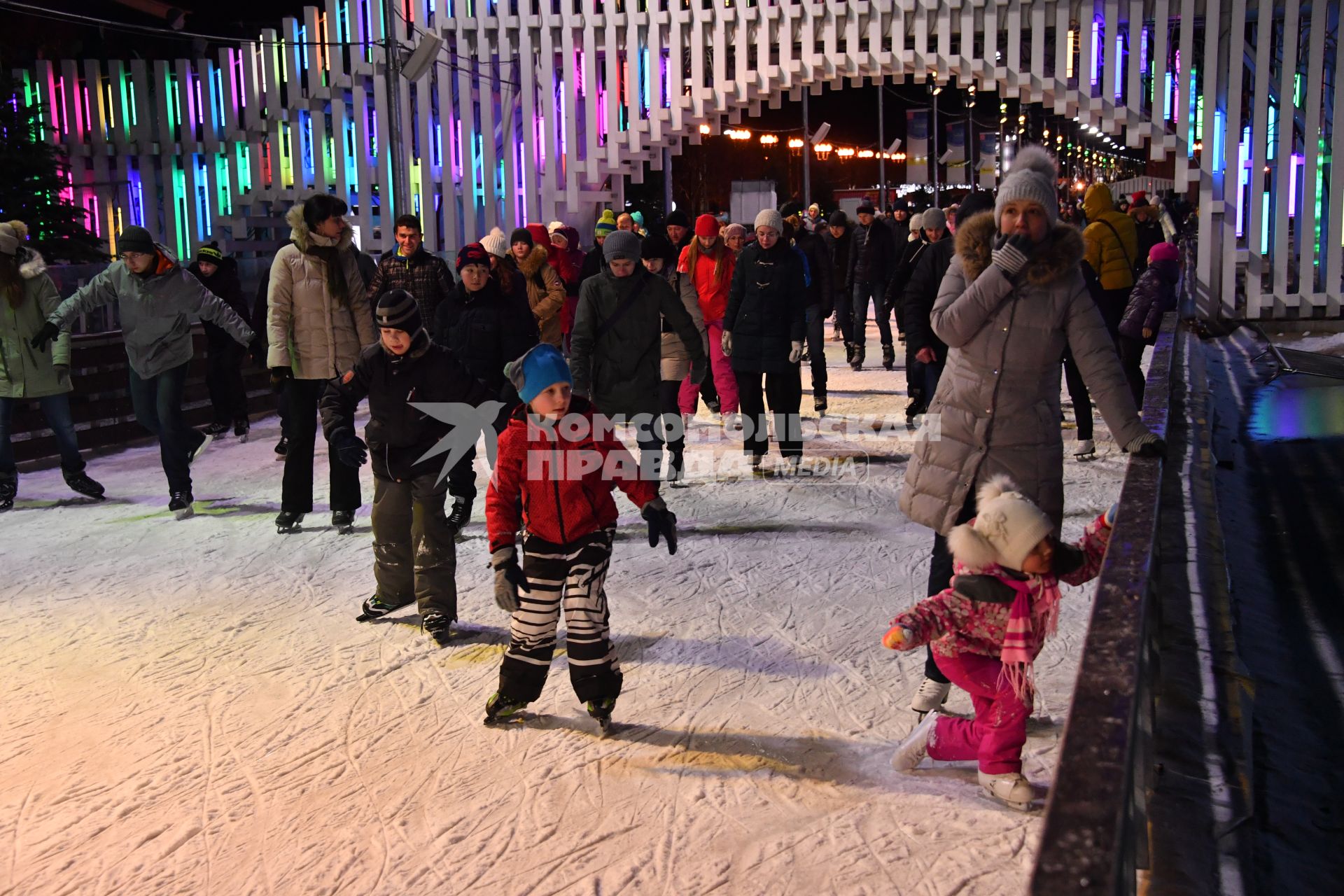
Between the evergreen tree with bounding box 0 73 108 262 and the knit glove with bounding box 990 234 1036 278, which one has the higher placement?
the evergreen tree with bounding box 0 73 108 262

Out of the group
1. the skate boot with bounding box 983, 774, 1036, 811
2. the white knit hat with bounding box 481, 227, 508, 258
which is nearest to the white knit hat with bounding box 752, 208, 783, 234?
the white knit hat with bounding box 481, 227, 508, 258

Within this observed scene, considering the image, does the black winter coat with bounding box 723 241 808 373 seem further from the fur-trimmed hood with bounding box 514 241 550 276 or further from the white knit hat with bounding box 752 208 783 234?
the fur-trimmed hood with bounding box 514 241 550 276

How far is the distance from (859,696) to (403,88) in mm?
14709

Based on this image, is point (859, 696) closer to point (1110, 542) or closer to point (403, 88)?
point (1110, 542)

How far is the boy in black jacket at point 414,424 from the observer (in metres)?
4.92

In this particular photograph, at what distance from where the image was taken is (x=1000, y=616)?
123 inches

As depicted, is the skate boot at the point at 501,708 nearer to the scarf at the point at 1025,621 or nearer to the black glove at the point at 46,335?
the scarf at the point at 1025,621

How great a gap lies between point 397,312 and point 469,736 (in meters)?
1.77

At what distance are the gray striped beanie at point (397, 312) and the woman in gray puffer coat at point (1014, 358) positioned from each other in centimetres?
216

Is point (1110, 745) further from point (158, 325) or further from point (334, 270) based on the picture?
point (158, 325)

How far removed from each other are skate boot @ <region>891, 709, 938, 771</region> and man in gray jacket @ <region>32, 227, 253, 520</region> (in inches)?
199

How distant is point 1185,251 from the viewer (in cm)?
1439

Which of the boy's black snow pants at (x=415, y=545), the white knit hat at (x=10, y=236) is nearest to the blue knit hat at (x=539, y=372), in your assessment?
the boy's black snow pants at (x=415, y=545)

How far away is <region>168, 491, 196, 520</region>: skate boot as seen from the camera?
24.0 ft
